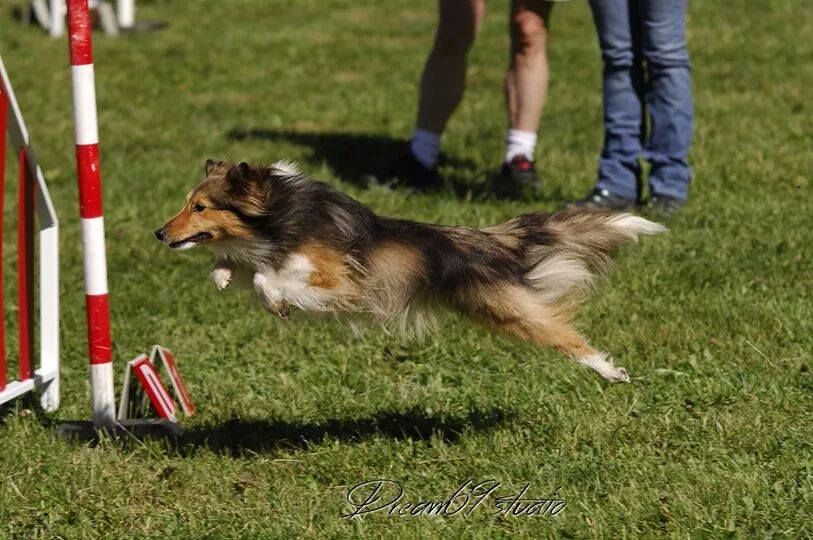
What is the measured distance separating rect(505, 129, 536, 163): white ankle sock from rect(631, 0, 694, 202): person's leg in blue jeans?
877 millimetres

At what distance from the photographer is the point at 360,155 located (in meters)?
9.13

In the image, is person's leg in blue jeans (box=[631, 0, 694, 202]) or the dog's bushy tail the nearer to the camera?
the dog's bushy tail

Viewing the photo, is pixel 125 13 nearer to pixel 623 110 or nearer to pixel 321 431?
pixel 623 110

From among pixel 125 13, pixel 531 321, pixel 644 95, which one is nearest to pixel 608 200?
pixel 644 95

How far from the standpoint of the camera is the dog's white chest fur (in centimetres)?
439

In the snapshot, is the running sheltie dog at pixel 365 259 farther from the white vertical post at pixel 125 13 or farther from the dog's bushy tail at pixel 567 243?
the white vertical post at pixel 125 13

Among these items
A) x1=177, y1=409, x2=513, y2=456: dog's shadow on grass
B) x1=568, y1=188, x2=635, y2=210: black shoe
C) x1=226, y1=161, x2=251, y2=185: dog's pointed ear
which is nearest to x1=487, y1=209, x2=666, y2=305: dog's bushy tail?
x1=177, y1=409, x2=513, y2=456: dog's shadow on grass

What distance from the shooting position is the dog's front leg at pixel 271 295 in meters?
4.43

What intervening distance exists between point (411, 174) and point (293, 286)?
3.80 m

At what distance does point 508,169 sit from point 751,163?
5.16 feet

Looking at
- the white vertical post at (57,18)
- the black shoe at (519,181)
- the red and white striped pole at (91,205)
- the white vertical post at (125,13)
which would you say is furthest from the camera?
the white vertical post at (125,13)

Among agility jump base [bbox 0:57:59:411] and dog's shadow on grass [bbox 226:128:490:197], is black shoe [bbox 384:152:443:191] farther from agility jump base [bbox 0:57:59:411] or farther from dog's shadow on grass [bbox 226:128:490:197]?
agility jump base [bbox 0:57:59:411]

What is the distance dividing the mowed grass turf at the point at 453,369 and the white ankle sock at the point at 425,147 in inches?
11.6
